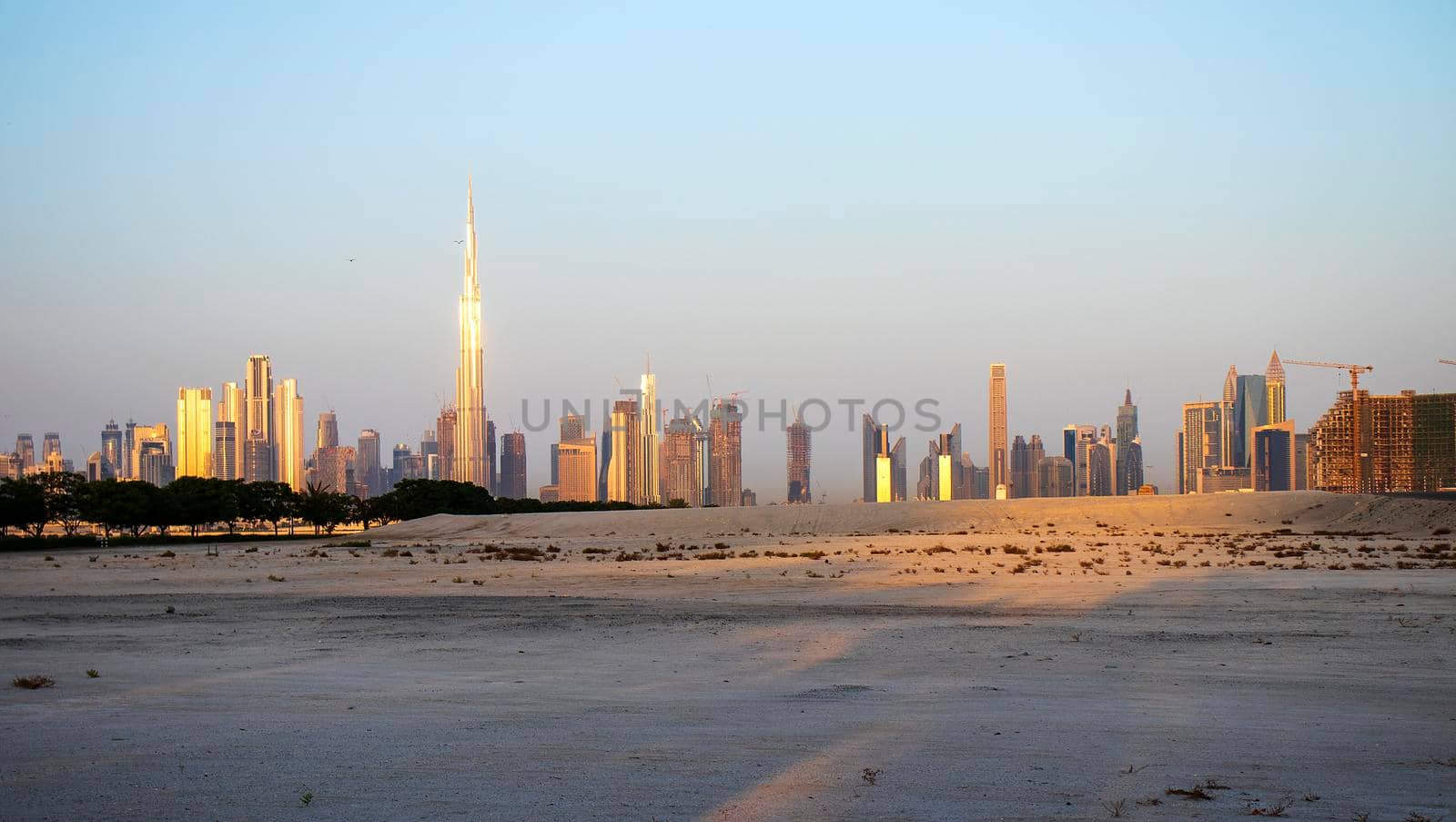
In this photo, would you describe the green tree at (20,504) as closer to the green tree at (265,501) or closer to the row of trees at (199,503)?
the row of trees at (199,503)

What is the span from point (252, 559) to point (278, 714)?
45.4 m

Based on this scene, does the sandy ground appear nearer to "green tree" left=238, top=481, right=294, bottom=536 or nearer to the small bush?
the small bush

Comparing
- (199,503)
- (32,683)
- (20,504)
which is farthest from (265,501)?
(32,683)

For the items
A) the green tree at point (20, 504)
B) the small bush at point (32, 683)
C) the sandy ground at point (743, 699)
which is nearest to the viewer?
the sandy ground at point (743, 699)

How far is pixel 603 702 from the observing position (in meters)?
14.0

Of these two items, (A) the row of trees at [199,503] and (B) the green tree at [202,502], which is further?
(B) the green tree at [202,502]

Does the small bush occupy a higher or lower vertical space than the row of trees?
higher

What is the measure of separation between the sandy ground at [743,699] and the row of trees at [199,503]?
71.9 metres

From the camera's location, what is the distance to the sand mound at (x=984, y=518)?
82062 millimetres

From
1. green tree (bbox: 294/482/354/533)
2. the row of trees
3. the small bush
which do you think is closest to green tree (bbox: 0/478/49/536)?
the row of trees

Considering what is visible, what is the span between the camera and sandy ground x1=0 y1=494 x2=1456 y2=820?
31.6ft

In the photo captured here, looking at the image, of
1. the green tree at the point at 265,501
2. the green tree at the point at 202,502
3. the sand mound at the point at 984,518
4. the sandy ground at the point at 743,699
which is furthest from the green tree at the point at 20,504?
the sandy ground at the point at 743,699

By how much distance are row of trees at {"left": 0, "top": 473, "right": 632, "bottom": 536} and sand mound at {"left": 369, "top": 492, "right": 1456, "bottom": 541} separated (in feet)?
52.7

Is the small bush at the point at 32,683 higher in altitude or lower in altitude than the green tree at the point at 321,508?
higher
